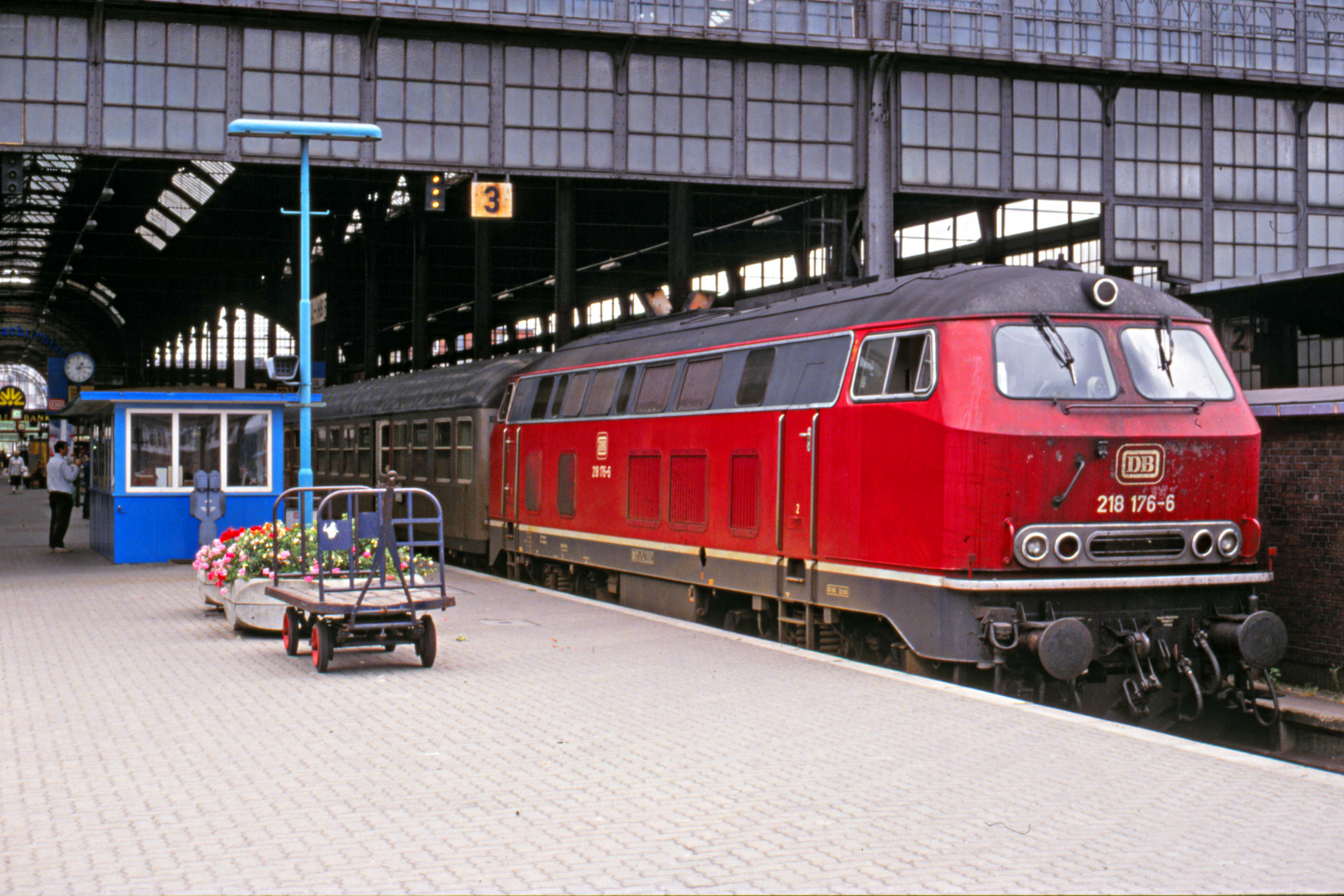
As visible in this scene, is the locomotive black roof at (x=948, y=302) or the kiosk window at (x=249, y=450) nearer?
the locomotive black roof at (x=948, y=302)

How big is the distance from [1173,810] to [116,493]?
56.4 feet

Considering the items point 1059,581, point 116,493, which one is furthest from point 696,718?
point 116,493

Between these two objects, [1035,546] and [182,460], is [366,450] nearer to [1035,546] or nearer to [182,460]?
[182,460]

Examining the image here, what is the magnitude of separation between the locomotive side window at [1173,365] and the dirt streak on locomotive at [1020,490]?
0.02 m

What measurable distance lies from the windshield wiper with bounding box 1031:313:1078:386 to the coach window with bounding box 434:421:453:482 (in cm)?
1295

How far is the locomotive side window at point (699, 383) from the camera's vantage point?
13.4m

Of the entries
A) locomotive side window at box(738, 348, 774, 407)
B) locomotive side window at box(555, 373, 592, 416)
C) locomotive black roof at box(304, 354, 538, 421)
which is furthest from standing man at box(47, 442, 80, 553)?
locomotive side window at box(738, 348, 774, 407)

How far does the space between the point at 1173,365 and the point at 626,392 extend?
6.67 meters

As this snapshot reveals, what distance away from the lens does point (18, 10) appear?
20.3 m

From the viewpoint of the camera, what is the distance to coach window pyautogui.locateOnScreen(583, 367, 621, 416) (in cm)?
1580

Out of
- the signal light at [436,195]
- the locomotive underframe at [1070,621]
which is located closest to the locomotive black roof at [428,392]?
the signal light at [436,195]

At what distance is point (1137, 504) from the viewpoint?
9.97 m

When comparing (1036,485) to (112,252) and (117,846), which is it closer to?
(117,846)

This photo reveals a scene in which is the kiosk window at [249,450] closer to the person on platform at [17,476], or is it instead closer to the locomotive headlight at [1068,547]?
the locomotive headlight at [1068,547]
